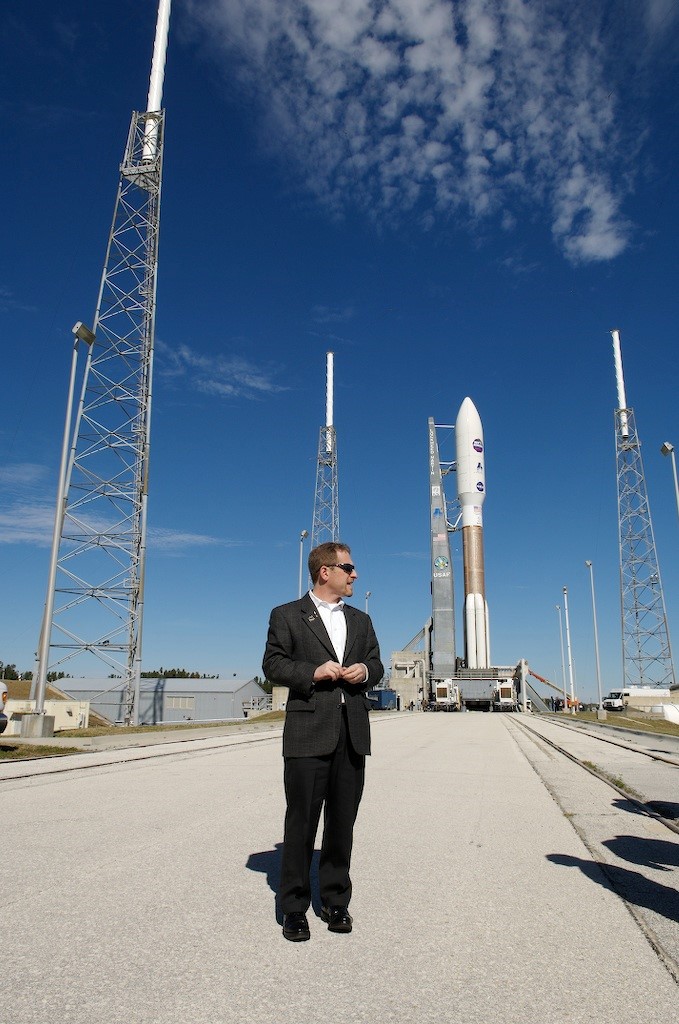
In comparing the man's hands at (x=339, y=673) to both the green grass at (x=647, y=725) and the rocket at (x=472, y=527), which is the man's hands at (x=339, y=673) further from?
the rocket at (x=472, y=527)

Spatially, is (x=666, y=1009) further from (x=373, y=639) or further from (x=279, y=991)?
(x=373, y=639)

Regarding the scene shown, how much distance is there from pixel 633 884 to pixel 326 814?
205 cm

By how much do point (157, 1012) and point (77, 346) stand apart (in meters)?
21.6

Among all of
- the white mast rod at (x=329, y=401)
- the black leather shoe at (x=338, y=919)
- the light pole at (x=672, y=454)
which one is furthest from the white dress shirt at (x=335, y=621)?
the white mast rod at (x=329, y=401)

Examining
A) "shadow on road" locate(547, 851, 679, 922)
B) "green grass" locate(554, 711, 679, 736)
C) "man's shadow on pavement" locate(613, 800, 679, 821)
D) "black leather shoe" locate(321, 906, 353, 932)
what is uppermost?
"green grass" locate(554, 711, 679, 736)

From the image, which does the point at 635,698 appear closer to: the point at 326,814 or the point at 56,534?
the point at 56,534

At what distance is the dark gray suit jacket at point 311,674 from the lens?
138 inches

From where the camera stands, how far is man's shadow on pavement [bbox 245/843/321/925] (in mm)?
3712

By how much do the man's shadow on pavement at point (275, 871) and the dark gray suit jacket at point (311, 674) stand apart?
875 millimetres

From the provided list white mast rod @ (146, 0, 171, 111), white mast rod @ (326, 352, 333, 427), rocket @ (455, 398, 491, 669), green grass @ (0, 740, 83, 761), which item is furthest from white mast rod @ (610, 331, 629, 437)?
green grass @ (0, 740, 83, 761)

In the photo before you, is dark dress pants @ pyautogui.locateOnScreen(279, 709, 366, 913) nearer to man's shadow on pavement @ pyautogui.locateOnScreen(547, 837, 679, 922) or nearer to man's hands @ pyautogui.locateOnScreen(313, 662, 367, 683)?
man's hands @ pyautogui.locateOnScreen(313, 662, 367, 683)

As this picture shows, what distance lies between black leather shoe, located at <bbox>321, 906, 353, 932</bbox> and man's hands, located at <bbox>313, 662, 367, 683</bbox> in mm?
1074

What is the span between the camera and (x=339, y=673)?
349 centimetres

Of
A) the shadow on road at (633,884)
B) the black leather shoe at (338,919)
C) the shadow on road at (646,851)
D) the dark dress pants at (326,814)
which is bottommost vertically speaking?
the shadow on road at (633,884)
